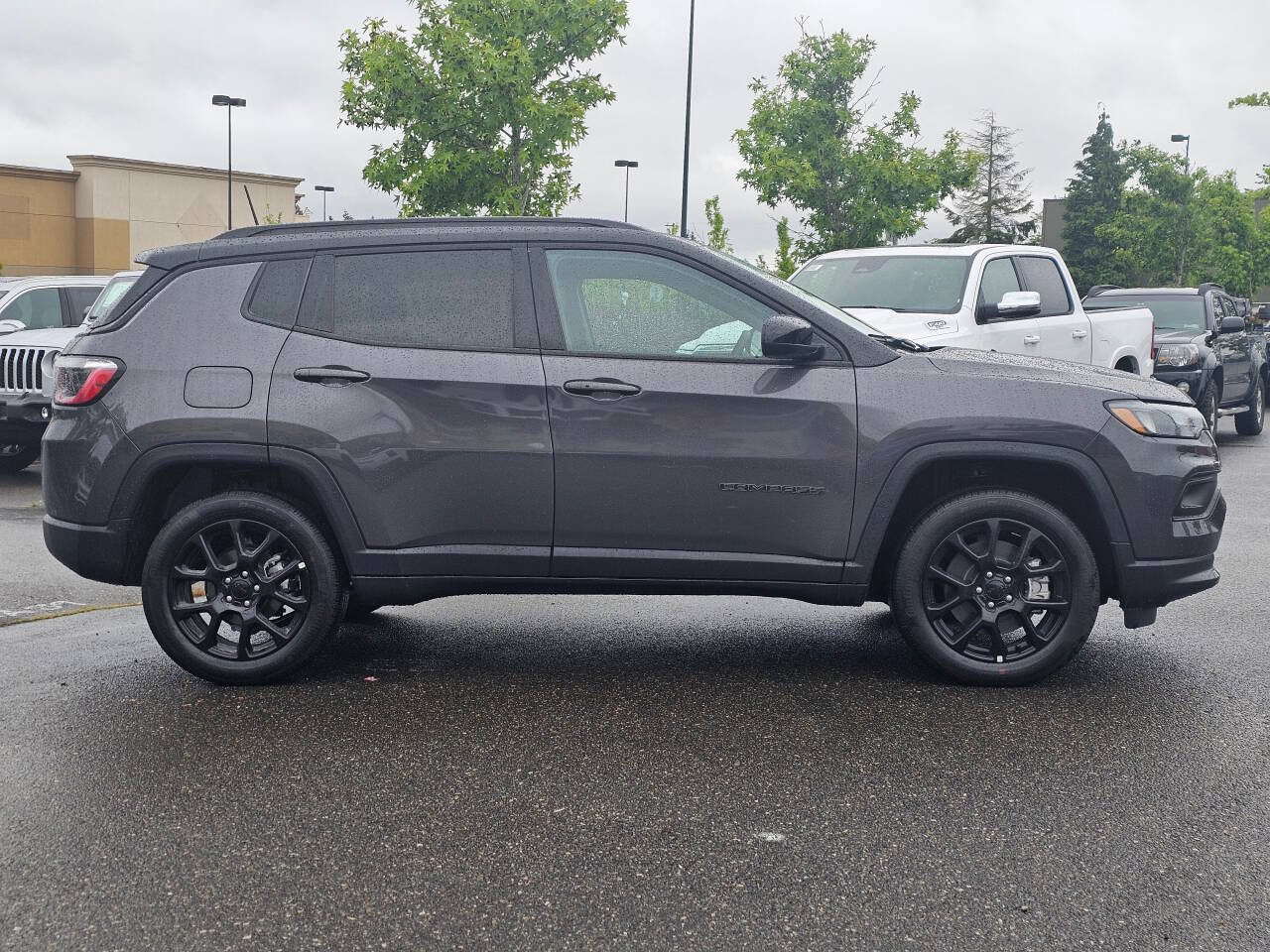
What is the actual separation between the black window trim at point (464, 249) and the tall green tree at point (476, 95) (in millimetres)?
24103

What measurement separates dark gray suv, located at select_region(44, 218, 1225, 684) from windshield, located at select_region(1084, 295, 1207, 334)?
12.7m

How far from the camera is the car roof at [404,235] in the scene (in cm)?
540

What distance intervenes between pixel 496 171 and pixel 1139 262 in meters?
31.4

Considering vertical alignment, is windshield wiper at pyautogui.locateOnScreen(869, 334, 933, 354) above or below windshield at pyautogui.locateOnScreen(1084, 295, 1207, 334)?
below

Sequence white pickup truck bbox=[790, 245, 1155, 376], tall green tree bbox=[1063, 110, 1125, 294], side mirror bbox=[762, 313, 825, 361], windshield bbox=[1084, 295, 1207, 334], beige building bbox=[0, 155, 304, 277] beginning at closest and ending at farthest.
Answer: side mirror bbox=[762, 313, 825, 361]
white pickup truck bbox=[790, 245, 1155, 376]
windshield bbox=[1084, 295, 1207, 334]
beige building bbox=[0, 155, 304, 277]
tall green tree bbox=[1063, 110, 1125, 294]

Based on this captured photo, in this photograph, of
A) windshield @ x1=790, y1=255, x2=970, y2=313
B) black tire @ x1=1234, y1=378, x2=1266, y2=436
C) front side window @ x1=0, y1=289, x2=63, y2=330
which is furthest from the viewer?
black tire @ x1=1234, y1=378, x2=1266, y2=436

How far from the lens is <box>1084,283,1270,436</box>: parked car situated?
15.9 metres

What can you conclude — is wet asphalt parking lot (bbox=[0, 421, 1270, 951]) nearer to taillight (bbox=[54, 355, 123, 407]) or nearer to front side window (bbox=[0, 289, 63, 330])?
taillight (bbox=[54, 355, 123, 407])

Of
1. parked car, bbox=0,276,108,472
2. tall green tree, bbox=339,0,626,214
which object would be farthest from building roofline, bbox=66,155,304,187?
parked car, bbox=0,276,108,472

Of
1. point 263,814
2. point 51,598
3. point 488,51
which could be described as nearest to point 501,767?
point 263,814

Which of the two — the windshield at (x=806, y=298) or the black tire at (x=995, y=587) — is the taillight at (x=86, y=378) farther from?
the black tire at (x=995, y=587)

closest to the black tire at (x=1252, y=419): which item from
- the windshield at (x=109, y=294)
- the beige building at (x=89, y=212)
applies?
the windshield at (x=109, y=294)

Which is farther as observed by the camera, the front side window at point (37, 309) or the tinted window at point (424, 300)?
the front side window at point (37, 309)

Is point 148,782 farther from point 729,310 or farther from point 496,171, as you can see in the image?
point 496,171
